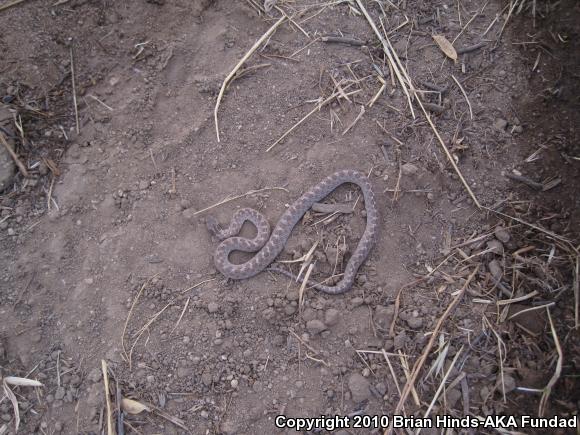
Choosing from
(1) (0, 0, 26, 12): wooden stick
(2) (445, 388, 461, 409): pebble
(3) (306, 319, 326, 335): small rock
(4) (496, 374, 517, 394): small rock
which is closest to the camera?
(4) (496, 374, 517, 394): small rock

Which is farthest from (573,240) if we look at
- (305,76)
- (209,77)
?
(209,77)

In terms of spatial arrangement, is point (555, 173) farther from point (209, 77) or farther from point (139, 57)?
point (139, 57)

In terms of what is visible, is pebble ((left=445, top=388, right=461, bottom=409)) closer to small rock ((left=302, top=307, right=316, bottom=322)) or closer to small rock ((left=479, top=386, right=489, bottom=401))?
small rock ((left=479, top=386, right=489, bottom=401))

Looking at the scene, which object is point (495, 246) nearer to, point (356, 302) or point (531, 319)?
point (531, 319)

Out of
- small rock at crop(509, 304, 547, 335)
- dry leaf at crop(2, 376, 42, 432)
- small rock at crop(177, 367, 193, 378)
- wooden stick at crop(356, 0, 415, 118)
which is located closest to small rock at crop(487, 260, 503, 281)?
small rock at crop(509, 304, 547, 335)

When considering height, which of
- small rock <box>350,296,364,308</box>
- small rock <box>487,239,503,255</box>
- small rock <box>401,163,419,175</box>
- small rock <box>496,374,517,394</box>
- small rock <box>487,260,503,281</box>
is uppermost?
small rock <box>401,163,419,175</box>

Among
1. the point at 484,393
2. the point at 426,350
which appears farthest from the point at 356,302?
the point at 484,393

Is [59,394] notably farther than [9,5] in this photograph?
No
